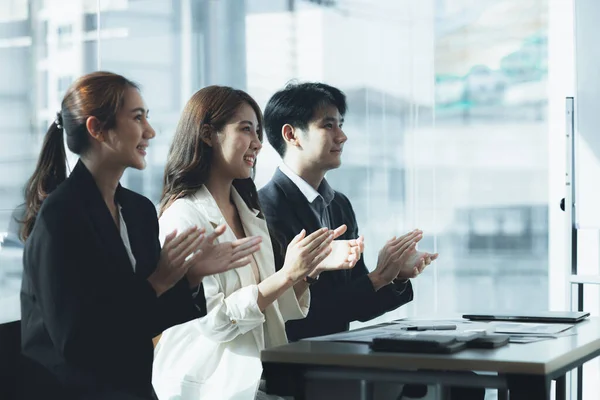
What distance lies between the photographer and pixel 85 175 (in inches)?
87.7

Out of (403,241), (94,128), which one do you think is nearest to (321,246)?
(403,241)

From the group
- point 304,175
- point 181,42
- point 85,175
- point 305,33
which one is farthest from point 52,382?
point 305,33

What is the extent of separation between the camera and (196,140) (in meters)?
2.93

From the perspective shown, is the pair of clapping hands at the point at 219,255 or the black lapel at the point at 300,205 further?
the black lapel at the point at 300,205

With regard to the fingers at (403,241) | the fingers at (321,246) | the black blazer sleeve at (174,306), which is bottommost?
the black blazer sleeve at (174,306)

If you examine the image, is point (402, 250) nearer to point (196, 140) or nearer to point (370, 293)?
point (370, 293)

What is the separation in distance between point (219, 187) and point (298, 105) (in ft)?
2.12

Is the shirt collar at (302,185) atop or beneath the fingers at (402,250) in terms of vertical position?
atop

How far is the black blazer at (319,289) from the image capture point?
3250mm

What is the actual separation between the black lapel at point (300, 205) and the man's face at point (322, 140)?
139mm

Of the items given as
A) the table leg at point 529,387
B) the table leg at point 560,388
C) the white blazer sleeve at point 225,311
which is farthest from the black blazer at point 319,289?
the table leg at point 529,387

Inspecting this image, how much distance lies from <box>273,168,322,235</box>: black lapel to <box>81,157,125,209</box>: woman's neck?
109 cm

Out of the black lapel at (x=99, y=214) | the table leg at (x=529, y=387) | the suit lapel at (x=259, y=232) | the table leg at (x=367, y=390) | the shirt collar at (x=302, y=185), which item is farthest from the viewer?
the shirt collar at (x=302, y=185)

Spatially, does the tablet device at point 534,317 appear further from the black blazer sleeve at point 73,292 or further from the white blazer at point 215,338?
the black blazer sleeve at point 73,292
